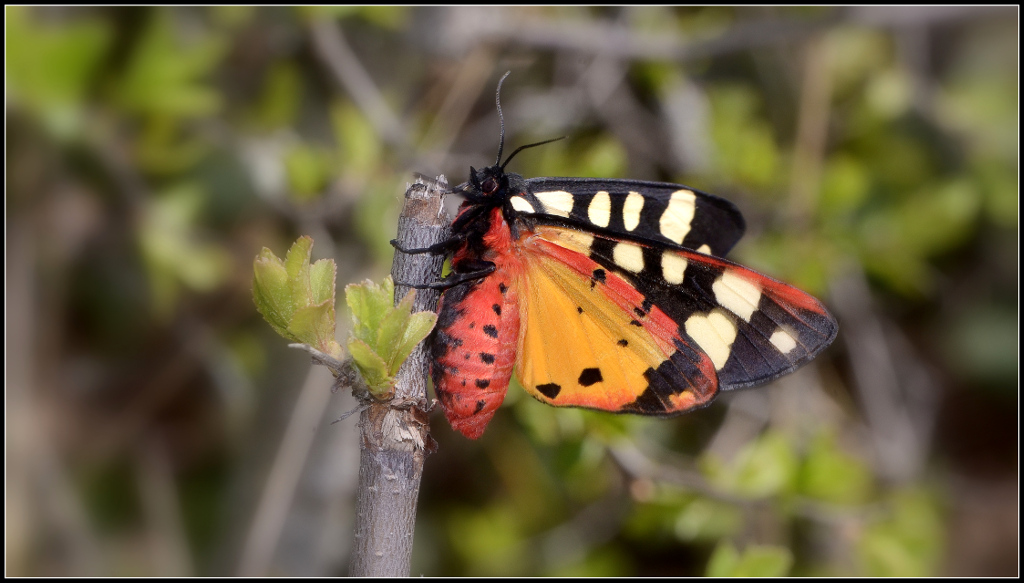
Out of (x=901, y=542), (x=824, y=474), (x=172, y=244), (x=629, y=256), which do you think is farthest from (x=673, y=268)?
Answer: (x=172, y=244)

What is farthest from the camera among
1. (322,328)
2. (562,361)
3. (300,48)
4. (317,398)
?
(300,48)

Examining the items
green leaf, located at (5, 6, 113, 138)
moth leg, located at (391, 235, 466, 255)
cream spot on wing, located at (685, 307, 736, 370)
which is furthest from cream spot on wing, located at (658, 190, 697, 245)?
green leaf, located at (5, 6, 113, 138)

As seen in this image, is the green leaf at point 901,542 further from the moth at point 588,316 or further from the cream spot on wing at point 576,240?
the cream spot on wing at point 576,240

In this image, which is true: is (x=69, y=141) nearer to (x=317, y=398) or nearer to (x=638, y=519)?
(x=317, y=398)

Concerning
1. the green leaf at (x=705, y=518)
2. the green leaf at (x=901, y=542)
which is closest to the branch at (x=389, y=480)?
the green leaf at (x=705, y=518)

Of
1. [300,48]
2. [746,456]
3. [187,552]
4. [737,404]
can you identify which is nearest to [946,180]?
[737,404]

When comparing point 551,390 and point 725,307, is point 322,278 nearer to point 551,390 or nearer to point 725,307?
point 551,390

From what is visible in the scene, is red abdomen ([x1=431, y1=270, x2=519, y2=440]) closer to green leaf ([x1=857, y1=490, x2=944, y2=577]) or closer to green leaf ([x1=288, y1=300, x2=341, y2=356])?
green leaf ([x1=288, y1=300, x2=341, y2=356])
